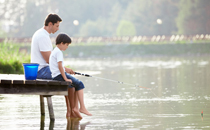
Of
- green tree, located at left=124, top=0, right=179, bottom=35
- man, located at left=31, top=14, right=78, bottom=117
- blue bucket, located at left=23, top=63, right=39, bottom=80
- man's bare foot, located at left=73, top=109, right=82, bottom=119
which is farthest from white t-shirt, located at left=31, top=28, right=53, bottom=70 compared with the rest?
green tree, located at left=124, top=0, right=179, bottom=35

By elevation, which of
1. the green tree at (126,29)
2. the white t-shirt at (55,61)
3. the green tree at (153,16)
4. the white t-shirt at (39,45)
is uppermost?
the green tree at (153,16)

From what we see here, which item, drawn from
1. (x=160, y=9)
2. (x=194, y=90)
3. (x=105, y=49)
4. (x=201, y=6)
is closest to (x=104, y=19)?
(x=160, y=9)

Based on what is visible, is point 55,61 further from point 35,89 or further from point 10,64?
point 10,64

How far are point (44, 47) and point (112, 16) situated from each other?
254 feet

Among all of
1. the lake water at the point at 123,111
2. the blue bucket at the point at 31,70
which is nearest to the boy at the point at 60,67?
the blue bucket at the point at 31,70

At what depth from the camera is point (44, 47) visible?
7.80m

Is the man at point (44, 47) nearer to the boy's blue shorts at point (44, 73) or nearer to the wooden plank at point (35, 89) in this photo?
the boy's blue shorts at point (44, 73)

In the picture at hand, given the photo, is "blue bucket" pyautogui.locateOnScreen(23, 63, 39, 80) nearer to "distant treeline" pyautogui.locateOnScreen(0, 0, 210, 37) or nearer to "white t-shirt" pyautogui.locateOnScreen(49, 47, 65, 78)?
"white t-shirt" pyautogui.locateOnScreen(49, 47, 65, 78)

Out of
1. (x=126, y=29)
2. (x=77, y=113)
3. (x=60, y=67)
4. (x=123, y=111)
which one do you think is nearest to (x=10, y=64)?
(x=123, y=111)

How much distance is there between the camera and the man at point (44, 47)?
7801mm

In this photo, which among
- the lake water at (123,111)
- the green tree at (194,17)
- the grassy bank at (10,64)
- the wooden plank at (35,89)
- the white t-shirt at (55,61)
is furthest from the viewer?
the green tree at (194,17)

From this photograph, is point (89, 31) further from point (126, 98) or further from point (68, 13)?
point (126, 98)

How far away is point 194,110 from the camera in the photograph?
8750 millimetres

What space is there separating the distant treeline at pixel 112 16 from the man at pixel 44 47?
2550 inches
